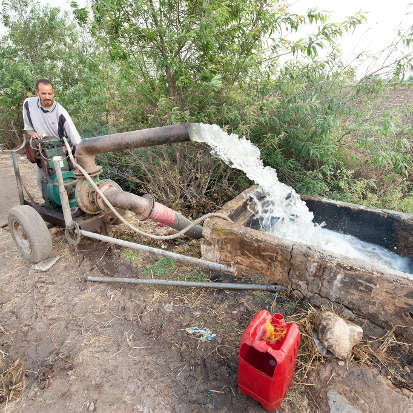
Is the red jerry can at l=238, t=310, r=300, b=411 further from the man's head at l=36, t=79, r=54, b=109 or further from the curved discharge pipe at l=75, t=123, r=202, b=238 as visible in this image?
the man's head at l=36, t=79, r=54, b=109

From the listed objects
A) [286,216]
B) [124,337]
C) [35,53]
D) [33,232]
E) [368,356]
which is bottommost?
[368,356]

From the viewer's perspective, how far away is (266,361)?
1718 mm

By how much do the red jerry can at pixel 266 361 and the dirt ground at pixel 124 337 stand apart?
18 cm

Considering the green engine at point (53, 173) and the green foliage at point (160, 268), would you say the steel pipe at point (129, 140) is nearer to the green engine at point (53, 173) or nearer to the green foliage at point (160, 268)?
the green engine at point (53, 173)

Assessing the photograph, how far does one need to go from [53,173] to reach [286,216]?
298 centimetres

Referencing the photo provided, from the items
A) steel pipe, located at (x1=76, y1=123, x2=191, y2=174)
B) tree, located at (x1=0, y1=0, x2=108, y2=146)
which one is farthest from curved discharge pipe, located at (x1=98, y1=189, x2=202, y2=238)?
tree, located at (x1=0, y1=0, x2=108, y2=146)

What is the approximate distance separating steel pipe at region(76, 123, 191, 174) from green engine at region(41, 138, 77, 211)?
541 mm

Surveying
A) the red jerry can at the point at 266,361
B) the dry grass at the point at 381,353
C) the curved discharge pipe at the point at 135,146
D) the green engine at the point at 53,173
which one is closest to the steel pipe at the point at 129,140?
the curved discharge pipe at the point at 135,146

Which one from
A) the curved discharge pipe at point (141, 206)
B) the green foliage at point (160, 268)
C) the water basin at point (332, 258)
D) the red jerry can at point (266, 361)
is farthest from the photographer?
the green foliage at point (160, 268)

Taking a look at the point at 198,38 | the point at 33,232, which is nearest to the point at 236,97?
the point at 198,38

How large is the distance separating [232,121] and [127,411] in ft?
11.6

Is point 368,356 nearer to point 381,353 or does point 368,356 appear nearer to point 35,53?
point 381,353

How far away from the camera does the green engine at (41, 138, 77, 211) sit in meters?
3.19

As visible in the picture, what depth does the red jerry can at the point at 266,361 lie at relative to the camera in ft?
5.08
